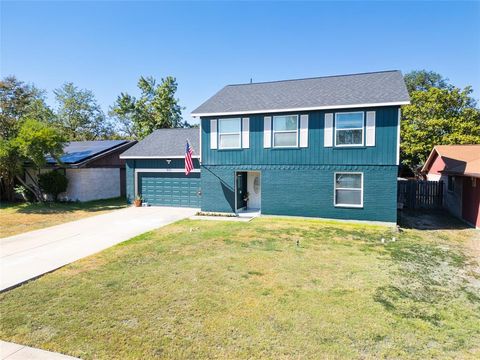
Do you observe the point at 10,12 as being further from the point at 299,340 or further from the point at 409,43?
the point at 409,43

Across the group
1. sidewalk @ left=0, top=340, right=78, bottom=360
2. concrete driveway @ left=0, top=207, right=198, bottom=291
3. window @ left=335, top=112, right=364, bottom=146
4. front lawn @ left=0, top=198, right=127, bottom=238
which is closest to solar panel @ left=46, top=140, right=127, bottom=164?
front lawn @ left=0, top=198, right=127, bottom=238

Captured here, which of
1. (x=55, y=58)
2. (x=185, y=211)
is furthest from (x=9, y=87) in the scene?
(x=185, y=211)

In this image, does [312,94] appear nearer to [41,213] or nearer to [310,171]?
[310,171]

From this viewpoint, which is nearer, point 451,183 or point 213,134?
point 213,134

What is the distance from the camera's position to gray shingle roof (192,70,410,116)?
42.4ft

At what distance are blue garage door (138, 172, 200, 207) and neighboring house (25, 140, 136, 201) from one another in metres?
4.70

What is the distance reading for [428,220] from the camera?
574 inches

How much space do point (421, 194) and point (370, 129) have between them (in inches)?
327

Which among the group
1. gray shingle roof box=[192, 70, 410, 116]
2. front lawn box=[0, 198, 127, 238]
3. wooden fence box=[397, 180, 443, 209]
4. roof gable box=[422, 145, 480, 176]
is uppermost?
gray shingle roof box=[192, 70, 410, 116]

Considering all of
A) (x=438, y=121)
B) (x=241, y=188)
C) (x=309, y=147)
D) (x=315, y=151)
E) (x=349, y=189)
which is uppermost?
(x=438, y=121)

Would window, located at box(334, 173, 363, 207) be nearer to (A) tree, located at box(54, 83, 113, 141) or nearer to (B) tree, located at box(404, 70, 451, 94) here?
(A) tree, located at box(54, 83, 113, 141)

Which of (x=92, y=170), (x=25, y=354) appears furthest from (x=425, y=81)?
(x=25, y=354)

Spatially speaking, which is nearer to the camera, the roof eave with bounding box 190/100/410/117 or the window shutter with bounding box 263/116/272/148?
the roof eave with bounding box 190/100/410/117

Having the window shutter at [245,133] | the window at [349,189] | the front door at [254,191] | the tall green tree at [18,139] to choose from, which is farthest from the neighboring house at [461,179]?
the tall green tree at [18,139]
